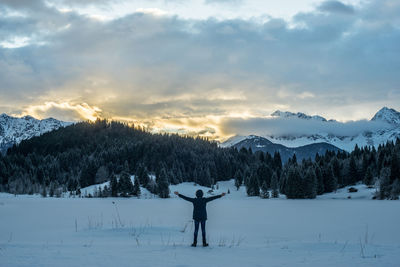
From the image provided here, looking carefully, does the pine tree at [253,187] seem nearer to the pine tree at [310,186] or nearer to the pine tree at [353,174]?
the pine tree at [310,186]

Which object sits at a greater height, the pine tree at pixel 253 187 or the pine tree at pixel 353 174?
the pine tree at pixel 353 174

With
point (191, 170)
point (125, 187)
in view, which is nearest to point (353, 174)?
point (125, 187)

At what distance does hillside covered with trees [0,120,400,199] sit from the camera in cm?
10831

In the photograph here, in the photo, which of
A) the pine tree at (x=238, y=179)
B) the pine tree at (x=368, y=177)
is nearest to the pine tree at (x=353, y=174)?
the pine tree at (x=368, y=177)

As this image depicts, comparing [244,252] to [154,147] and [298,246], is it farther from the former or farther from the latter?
[154,147]

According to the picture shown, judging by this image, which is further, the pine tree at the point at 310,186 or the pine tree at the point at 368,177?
the pine tree at the point at 368,177

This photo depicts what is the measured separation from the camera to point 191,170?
6841 inches

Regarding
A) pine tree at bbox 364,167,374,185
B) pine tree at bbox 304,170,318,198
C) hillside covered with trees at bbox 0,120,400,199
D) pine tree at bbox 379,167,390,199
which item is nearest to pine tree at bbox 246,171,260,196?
hillside covered with trees at bbox 0,120,400,199

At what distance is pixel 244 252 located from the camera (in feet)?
49.7

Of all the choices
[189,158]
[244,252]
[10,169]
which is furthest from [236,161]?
[244,252]

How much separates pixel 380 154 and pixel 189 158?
292 feet

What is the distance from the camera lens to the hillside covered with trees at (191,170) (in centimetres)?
10831

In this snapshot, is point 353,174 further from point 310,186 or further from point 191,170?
point 191,170

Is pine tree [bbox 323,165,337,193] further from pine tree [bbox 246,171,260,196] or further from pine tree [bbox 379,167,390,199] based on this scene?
pine tree [bbox 379,167,390,199]
